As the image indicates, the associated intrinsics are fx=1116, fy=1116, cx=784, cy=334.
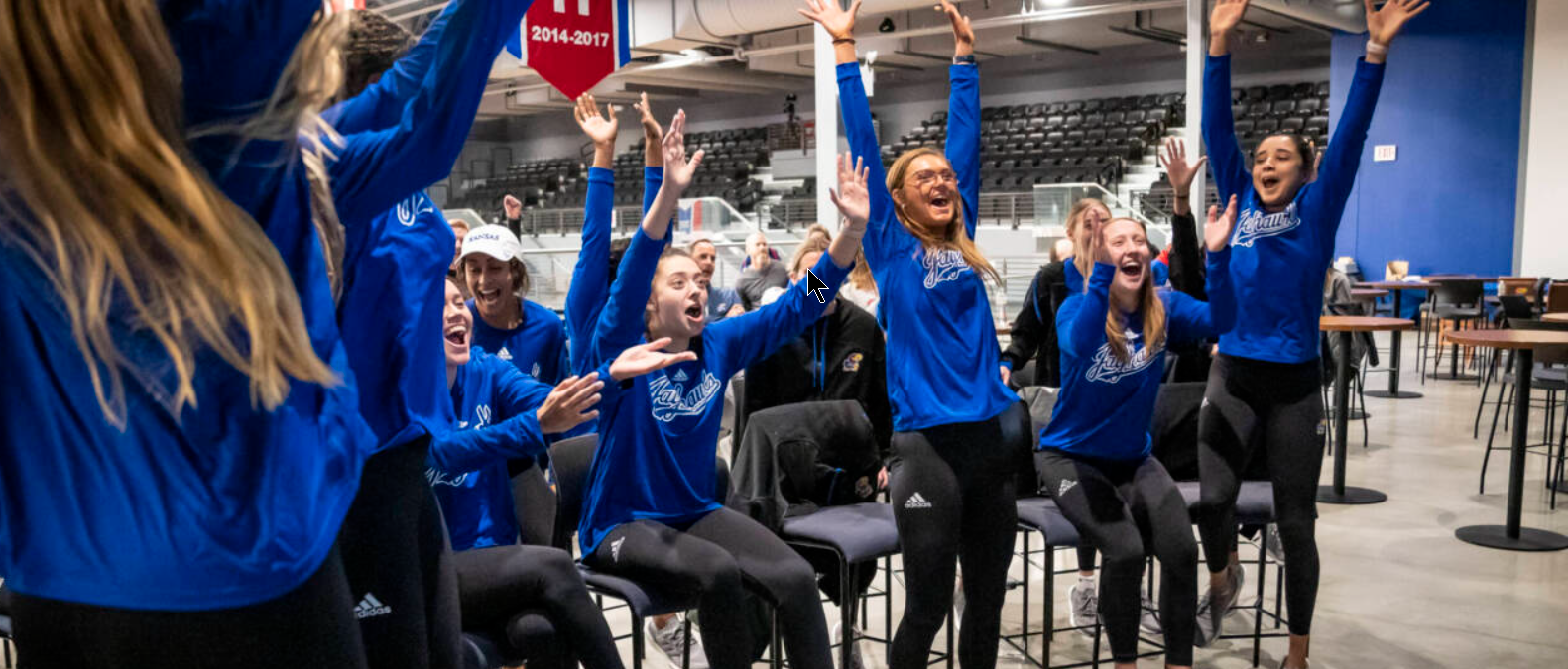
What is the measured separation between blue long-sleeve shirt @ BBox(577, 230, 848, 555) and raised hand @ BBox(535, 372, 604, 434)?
2.11ft

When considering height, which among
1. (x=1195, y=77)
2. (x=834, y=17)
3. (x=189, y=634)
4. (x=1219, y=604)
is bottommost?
(x=1219, y=604)

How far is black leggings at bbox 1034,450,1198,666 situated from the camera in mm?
3030

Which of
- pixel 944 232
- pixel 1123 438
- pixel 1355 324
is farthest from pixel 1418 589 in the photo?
pixel 944 232

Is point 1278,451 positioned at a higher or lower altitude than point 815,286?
lower

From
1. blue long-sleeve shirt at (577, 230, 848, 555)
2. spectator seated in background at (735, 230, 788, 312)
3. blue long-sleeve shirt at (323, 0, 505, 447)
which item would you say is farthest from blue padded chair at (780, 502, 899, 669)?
spectator seated in background at (735, 230, 788, 312)

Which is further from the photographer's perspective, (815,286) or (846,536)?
(846,536)

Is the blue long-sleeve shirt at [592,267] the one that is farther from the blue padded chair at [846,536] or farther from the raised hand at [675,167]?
the blue padded chair at [846,536]

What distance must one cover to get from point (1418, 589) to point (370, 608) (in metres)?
4.24

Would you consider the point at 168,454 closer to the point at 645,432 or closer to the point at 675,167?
the point at 675,167

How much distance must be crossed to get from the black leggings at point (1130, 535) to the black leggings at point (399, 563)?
2026 millimetres

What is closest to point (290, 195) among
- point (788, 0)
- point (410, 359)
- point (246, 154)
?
point (246, 154)

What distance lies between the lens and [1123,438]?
10.5 feet

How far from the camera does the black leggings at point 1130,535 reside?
9.94ft

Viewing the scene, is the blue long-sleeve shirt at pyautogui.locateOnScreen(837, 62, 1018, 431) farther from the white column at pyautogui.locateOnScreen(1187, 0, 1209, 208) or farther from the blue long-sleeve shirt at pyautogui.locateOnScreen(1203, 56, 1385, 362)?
the white column at pyautogui.locateOnScreen(1187, 0, 1209, 208)
